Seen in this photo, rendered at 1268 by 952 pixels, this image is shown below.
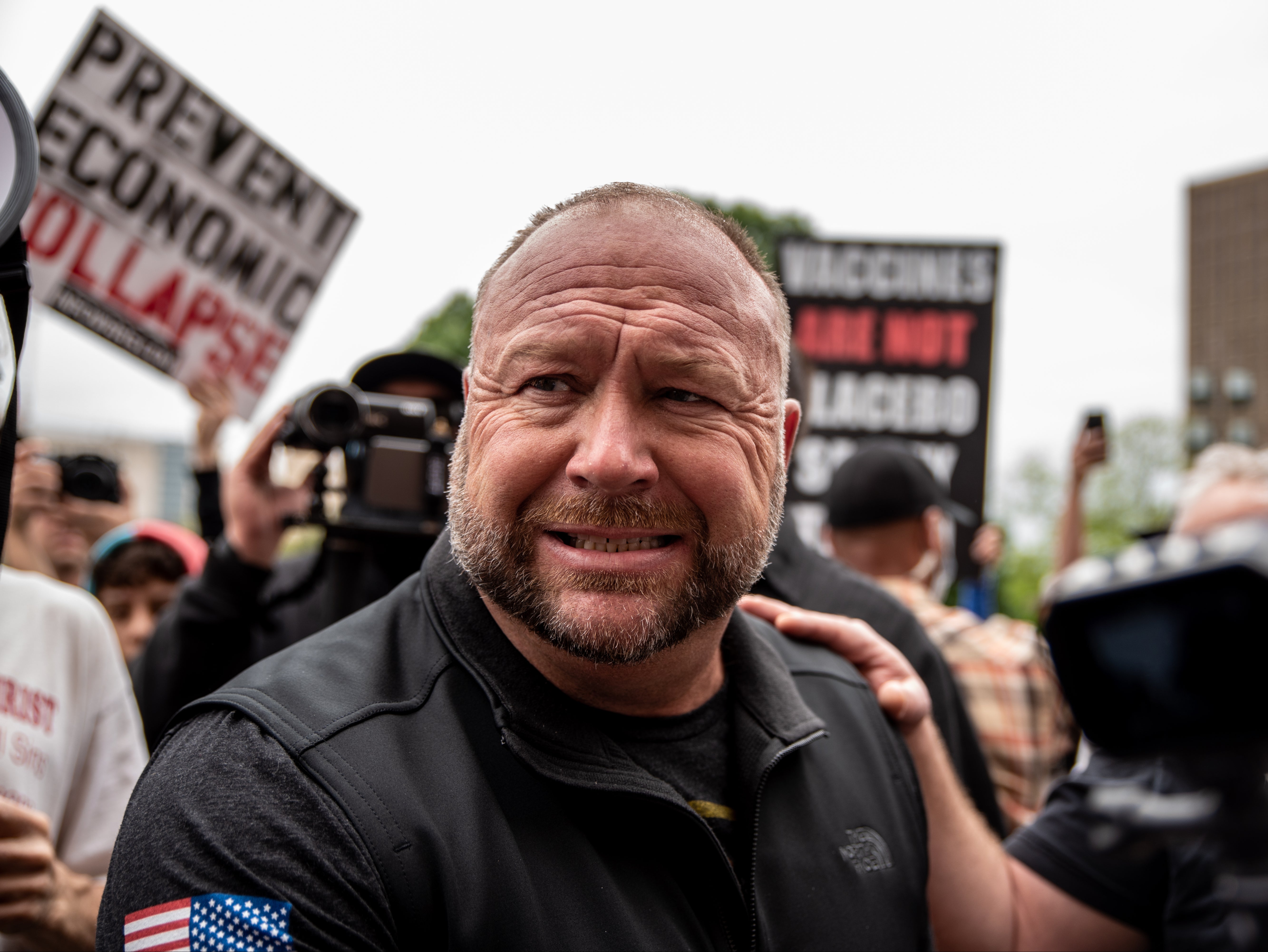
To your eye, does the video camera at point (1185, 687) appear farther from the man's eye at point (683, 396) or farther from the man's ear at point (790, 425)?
the man's ear at point (790, 425)

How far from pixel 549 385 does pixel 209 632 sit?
4.87 feet

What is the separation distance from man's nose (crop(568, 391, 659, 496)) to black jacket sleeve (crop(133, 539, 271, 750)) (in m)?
1.47

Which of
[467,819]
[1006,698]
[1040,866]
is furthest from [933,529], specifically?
[467,819]

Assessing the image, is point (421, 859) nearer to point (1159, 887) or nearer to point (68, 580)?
point (1159, 887)

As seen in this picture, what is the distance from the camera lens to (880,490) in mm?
3561

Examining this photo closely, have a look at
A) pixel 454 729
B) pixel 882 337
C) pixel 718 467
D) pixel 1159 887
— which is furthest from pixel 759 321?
pixel 882 337

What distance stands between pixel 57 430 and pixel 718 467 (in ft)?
302

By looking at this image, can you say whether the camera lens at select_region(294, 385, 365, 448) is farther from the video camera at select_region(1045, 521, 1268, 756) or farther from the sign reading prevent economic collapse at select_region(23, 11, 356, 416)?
the video camera at select_region(1045, 521, 1268, 756)

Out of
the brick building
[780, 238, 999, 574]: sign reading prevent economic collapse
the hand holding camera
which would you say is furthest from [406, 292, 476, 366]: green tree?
the brick building

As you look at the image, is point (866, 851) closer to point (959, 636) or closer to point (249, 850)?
point (249, 850)

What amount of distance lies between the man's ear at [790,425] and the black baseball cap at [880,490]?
1504 mm

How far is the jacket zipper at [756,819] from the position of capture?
1.48 meters

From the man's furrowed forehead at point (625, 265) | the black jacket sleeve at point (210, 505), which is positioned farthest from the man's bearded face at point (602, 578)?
the black jacket sleeve at point (210, 505)

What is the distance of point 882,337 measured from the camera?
572 centimetres
